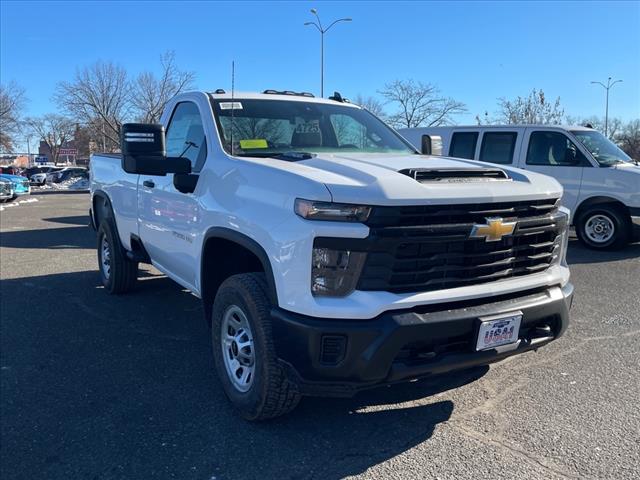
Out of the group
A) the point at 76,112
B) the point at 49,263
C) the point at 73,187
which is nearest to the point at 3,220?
the point at 49,263

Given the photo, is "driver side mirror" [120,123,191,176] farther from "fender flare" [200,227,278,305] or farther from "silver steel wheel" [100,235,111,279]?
"silver steel wheel" [100,235,111,279]

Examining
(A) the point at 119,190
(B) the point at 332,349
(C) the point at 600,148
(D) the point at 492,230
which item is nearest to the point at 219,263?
(B) the point at 332,349

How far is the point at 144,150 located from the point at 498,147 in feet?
26.0

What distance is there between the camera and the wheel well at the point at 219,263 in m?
3.71

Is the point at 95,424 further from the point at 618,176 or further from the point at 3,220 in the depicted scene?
the point at 3,220

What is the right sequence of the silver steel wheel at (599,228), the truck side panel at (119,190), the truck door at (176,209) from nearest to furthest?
the truck door at (176,209) → the truck side panel at (119,190) → the silver steel wheel at (599,228)

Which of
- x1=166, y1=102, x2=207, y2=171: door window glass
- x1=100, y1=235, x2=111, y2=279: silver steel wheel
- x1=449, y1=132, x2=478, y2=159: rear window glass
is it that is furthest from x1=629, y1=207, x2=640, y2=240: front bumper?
x1=100, y1=235, x2=111, y2=279: silver steel wheel

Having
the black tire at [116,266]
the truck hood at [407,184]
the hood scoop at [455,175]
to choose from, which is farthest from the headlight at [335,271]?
the black tire at [116,266]

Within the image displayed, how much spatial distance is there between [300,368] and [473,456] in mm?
1064

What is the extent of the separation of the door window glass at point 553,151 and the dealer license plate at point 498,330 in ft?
24.0

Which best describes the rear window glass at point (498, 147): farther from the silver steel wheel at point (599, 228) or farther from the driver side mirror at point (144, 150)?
the driver side mirror at point (144, 150)

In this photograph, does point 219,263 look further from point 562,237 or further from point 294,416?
point 562,237

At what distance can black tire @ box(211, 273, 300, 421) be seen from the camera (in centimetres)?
302

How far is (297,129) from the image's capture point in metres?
4.33
